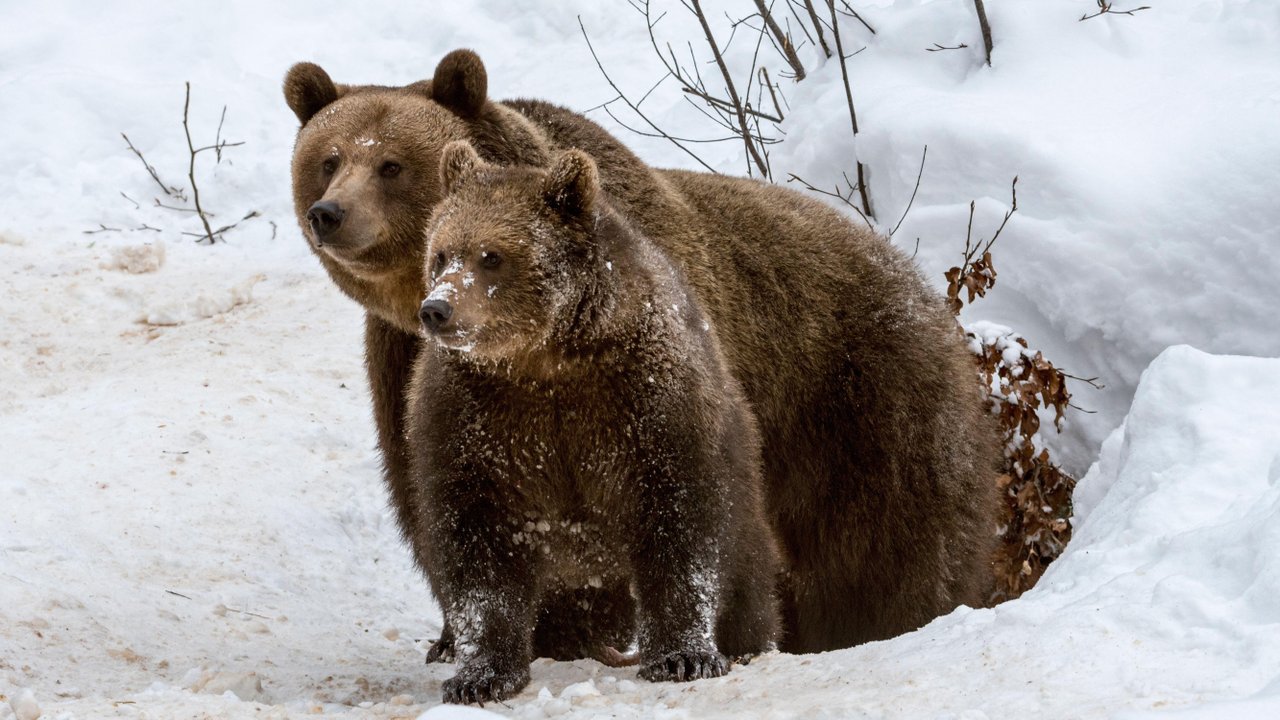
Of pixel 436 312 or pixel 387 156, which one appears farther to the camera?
pixel 387 156

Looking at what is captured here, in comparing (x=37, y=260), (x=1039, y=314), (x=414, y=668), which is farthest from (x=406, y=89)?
(x=37, y=260)

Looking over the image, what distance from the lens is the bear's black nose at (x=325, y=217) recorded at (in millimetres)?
4633

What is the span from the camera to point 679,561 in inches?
162

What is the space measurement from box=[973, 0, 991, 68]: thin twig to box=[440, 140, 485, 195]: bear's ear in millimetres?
4548

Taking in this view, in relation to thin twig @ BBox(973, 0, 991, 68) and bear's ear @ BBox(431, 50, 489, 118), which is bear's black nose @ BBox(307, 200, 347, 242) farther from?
thin twig @ BBox(973, 0, 991, 68)

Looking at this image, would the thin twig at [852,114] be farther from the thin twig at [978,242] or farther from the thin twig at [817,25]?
the thin twig at [978,242]

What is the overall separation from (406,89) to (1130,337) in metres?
4.03

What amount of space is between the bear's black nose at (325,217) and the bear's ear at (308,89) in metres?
0.71

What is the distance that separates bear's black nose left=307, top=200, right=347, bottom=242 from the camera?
4.63m

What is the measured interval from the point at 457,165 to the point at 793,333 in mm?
1702

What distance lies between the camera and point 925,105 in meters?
7.93

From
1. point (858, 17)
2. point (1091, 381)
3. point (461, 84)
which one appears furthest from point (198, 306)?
point (1091, 381)

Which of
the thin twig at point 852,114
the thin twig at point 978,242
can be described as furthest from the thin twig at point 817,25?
the thin twig at point 978,242

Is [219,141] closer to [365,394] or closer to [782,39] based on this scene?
[365,394]
